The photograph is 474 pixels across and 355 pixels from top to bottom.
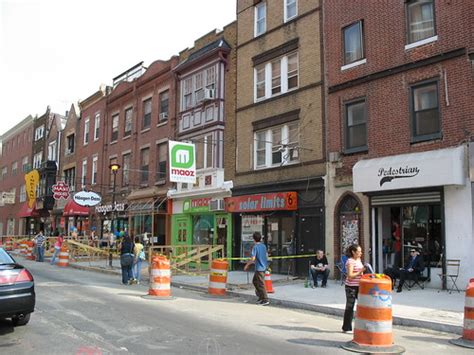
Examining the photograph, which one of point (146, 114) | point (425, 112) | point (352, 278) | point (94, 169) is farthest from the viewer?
point (94, 169)

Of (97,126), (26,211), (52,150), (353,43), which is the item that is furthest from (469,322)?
(26,211)

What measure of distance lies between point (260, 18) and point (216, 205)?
866 centimetres

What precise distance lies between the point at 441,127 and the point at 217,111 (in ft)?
37.0

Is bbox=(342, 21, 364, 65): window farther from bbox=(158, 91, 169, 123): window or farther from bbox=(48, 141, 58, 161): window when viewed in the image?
bbox=(48, 141, 58, 161): window

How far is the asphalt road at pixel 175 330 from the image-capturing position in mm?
7113

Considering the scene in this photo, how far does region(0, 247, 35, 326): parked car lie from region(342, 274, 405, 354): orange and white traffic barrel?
5.07 metres

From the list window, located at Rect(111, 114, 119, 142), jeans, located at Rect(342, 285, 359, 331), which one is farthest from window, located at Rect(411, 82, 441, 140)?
window, located at Rect(111, 114, 119, 142)

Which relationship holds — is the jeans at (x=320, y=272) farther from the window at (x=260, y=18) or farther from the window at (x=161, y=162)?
the window at (x=161, y=162)

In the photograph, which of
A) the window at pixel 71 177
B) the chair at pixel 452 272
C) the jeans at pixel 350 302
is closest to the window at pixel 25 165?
the window at pixel 71 177

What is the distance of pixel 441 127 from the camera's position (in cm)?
1418

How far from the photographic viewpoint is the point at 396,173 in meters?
14.6

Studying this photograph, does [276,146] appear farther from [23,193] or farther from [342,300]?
[23,193]

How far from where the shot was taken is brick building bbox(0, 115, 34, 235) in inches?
1973

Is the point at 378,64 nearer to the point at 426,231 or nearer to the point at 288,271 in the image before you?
the point at 426,231
